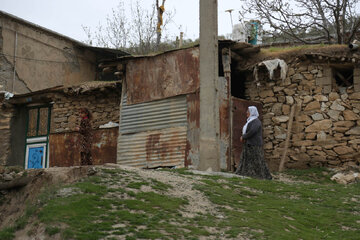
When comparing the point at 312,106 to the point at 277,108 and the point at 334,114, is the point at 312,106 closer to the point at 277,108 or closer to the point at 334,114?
the point at 334,114

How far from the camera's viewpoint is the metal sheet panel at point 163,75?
13227mm

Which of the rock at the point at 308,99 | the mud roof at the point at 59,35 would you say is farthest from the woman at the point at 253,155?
the mud roof at the point at 59,35

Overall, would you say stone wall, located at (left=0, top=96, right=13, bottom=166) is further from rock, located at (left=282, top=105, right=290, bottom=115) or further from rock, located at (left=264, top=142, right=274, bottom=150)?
rock, located at (left=282, top=105, right=290, bottom=115)

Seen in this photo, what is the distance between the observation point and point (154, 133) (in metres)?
13.6

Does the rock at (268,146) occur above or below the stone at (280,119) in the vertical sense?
below

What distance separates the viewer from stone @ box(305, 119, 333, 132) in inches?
502

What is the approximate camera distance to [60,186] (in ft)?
21.0

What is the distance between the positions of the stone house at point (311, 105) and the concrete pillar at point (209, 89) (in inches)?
111

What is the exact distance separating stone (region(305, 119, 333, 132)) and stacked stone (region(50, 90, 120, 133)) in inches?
233

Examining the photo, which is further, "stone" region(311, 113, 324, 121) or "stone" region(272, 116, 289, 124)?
"stone" region(272, 116, 289, 124)

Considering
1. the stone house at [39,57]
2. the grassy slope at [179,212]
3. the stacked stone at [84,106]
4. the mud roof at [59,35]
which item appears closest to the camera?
the grassy slope at [179,212]

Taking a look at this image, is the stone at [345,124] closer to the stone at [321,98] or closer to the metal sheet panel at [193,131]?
the stone at [321,98]

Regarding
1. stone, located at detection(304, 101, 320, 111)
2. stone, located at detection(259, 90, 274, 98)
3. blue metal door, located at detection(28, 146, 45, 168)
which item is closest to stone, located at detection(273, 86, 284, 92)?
stone, located at detection(259, 90, 274, 98)

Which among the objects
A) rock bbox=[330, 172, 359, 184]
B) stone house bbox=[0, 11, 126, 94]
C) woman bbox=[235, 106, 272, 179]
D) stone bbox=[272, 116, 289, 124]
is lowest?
rock bbox=[330, 172, 359, 184]
